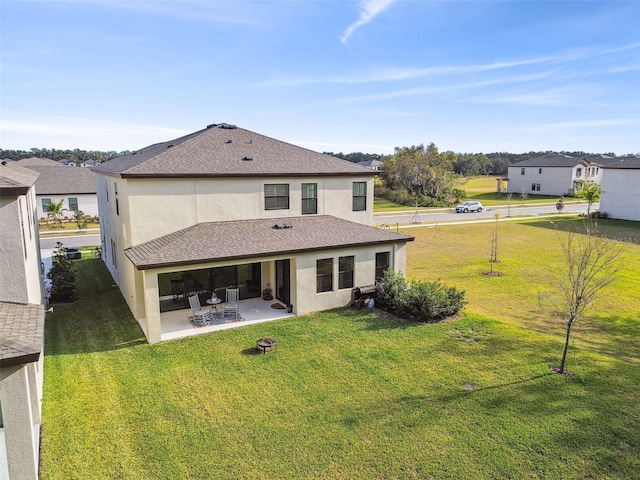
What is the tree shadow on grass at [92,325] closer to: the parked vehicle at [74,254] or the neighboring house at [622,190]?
the parked vehicle at [74,254]

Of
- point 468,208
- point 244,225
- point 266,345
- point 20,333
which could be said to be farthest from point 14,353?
point 468,208

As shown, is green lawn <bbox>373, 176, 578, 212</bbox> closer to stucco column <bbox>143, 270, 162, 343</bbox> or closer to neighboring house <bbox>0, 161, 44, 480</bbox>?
stucco column <bbox>143, 270, 162, 343</bbox>

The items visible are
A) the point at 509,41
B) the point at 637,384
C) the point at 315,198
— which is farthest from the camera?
the point at 509,41

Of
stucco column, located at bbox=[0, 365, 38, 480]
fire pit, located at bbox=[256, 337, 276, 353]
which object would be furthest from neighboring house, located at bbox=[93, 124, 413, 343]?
stucco column, located at bbox=[0, 365, 38, 480]

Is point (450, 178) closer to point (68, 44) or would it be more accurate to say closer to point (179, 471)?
point (68, 44)

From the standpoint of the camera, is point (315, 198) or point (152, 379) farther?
point (315, 198)

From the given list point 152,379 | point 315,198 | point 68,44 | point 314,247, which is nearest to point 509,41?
point 315,198
